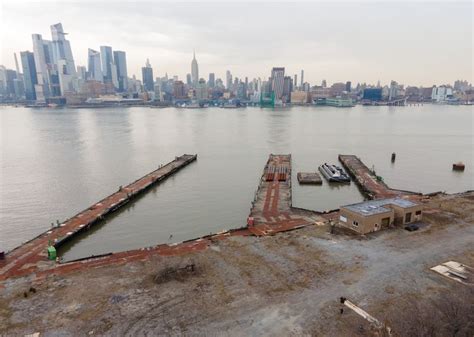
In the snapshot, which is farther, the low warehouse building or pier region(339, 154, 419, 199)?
pier region(339, 154, 419, 199)

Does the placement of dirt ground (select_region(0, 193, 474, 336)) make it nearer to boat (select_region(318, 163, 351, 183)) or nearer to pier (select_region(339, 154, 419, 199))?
pier (select_region(339, 154, 419, 199))

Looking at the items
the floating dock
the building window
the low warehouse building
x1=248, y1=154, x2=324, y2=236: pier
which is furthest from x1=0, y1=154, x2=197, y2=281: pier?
the building window

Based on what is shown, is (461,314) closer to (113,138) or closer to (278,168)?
(278,168)

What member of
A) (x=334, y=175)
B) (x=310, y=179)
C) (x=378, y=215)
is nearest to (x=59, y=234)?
(x=378, y=215)

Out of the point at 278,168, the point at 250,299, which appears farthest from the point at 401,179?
the point at 250,299

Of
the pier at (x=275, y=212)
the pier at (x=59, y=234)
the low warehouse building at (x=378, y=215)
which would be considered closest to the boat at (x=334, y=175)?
the pier at (x=275, y=212)

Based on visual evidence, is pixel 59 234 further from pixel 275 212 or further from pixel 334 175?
pixel 334 175
